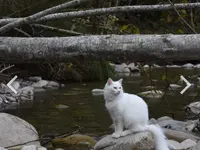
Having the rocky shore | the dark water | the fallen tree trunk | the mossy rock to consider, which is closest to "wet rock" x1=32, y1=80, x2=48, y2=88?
the rocky shore

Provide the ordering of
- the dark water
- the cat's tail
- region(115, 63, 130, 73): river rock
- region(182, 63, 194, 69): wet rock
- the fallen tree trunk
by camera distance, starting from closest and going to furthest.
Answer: the fallen tree trunk → the cat's tail → the dark water → region(115, 63, 130, 73): river rock → region(182, 63, 194, 69): wet rock

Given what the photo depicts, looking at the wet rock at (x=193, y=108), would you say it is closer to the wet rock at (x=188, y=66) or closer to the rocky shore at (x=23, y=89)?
the rocky shore at (x=23, y=89)

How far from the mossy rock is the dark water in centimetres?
65

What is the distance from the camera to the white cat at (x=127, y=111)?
16.6 ft

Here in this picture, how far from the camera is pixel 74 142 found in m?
6.16

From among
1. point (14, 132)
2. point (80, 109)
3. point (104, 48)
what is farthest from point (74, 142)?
point (80, 109)

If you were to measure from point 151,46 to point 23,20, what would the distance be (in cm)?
154

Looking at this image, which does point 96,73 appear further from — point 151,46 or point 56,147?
point 151,46

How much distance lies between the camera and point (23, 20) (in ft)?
16.5

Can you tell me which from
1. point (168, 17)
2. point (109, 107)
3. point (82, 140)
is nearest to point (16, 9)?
point (168, 17)

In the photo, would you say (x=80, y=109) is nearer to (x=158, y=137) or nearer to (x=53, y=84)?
(x=53, y=84)

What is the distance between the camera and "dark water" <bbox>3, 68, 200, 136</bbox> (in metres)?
7.41

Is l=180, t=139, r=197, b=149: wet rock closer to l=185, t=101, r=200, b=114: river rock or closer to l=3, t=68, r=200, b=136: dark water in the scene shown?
l=3, t=68, r=200, b=136: dark water

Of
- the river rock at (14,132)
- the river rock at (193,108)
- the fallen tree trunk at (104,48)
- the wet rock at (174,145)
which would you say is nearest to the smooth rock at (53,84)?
the river rock at (193,108)
